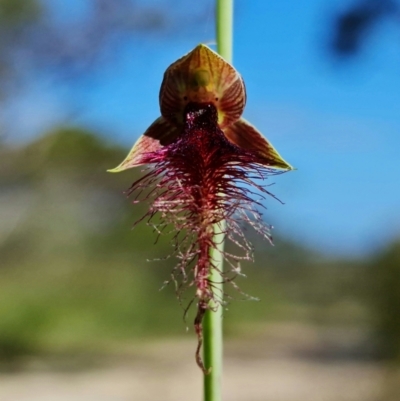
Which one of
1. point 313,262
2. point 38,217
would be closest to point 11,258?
point 38,217

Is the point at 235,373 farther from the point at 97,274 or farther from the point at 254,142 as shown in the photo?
the point at 254,142

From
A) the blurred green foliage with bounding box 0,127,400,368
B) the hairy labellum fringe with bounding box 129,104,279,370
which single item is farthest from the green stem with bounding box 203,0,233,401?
the blurred green foliage with bounding box 0,127,400,368

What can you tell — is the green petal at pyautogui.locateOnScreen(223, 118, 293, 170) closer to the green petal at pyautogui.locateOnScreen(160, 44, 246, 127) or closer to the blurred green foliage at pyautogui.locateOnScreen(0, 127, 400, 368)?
the green petal at pyautogui.locateOnScreen(160, 44, 246, 127)

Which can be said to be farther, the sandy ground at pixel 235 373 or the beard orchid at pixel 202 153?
the sandy ground at pixel 235 373

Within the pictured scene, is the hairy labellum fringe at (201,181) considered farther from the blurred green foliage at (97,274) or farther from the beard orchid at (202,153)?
the blurred green foliage at (97,274)

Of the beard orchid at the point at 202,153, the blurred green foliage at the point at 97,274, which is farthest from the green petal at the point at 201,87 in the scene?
the blurred green foliage at the point at 97,274
